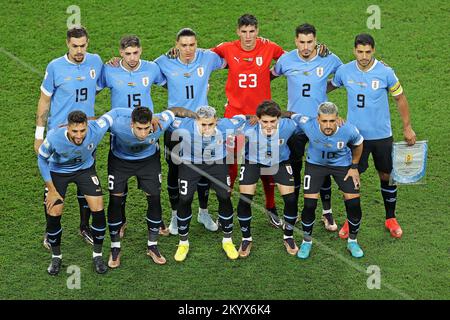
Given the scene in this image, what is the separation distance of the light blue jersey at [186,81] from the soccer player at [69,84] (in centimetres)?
80

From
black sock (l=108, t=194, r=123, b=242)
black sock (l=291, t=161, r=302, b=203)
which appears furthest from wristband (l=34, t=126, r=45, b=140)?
black sock (l=291, t=161, r=302, b=203)

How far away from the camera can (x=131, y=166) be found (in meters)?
11.2

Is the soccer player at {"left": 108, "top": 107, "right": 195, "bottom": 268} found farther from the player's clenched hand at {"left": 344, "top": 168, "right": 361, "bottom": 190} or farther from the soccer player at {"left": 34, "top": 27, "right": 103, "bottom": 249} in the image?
the player's clenched hand at {"left": 344, "top": 168, "right": 361, "bottom": 190}

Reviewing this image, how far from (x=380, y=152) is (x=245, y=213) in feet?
5.55

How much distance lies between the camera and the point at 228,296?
10820 millimetres

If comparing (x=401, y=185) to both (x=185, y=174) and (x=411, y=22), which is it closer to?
(x=185, y=174)

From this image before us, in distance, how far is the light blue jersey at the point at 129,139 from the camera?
1091 cm

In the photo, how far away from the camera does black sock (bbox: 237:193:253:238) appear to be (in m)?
11.4

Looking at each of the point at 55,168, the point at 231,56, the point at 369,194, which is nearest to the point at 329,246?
the point at 369,194

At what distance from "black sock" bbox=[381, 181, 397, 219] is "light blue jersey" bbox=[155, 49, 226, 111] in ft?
7.62

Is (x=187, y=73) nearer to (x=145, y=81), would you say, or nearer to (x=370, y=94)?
(x=145, y=81)

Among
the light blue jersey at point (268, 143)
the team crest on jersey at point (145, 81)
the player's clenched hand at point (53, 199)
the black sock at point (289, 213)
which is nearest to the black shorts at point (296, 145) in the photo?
the light blue jersey at point (268, 143)


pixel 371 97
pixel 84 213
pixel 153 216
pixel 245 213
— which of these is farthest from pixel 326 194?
pixel 84 213

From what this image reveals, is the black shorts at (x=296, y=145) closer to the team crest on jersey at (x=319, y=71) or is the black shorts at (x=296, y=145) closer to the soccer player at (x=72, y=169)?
the team crest on jersey at (x=319, y=71)
